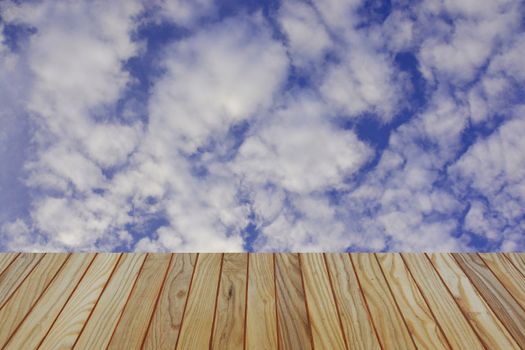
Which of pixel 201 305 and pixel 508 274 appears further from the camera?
pixel 508 274

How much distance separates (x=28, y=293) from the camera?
1846 mm

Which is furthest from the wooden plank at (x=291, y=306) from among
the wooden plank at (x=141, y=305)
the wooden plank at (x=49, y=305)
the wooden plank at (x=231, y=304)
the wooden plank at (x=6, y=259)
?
the wooden plank at (x=6, y=259)

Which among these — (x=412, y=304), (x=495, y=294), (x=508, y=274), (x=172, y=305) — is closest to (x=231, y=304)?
(x=172, y=305)

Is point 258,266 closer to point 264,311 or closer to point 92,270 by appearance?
point 264,311

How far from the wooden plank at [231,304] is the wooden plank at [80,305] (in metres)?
0.45

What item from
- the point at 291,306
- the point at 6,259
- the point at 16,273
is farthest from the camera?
the point at 6,259

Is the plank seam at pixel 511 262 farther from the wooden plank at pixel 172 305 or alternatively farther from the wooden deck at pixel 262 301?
the wooden plank at pixel 172 305

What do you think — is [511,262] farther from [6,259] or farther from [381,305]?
[6,259]

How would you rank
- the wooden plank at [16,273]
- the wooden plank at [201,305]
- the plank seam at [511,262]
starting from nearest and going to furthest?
the wooden plank at [201,305], the wooden plank at [16,273], the plank seam at [511,262]

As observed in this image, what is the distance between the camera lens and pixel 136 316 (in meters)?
1.70

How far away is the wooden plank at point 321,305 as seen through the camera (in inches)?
62.2

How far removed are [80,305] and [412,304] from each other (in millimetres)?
1175

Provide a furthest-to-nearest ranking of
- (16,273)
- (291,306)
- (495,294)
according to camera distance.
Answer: (16,273) → (495,294) → (291,306)

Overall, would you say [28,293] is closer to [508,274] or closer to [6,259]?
[6,259]
